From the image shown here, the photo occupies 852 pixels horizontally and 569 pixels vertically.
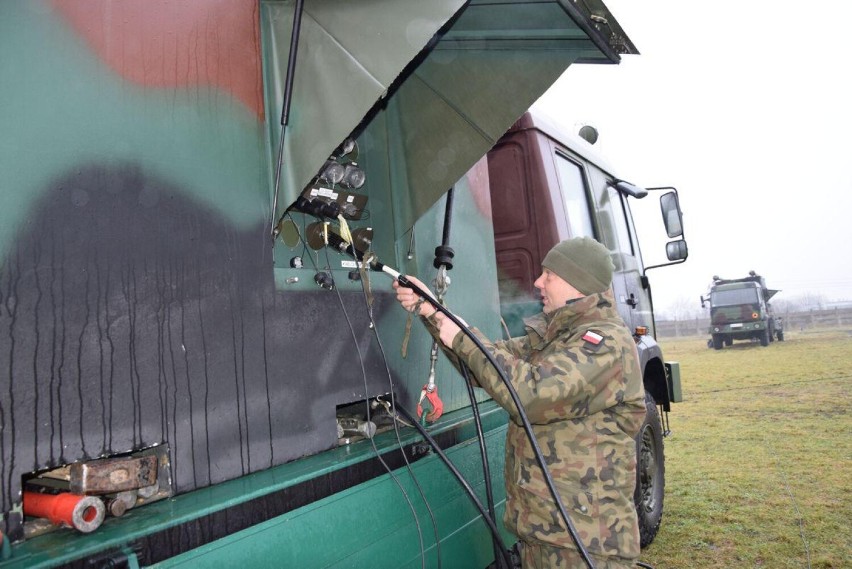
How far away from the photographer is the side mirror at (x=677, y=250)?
4.98 meters

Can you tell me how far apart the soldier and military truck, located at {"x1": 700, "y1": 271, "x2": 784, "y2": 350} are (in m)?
24.0

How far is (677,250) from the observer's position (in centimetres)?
504

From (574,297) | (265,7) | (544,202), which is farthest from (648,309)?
(265,7)

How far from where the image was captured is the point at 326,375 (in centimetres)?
207

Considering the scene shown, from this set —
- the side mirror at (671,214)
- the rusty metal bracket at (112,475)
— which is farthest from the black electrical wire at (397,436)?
the side mirror at (671,214)

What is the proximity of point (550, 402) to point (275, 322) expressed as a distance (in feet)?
3.14

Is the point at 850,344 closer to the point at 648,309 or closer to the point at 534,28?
the point at 648,309

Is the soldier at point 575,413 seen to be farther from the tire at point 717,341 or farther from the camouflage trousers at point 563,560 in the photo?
the tire at point 717,341

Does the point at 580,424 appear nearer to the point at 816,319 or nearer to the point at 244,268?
the point at 244,268

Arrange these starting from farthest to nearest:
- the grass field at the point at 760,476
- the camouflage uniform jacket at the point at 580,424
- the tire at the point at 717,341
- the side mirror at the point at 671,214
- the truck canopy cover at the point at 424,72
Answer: the tire at the point at 717,341
the side mirror at the point at 671,214
the grass field at the point at 760,476
the camouflage uniform jacket at the point at 580,424
the truck canopy cover at the point at 424,72

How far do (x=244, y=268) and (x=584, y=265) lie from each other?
1267mm

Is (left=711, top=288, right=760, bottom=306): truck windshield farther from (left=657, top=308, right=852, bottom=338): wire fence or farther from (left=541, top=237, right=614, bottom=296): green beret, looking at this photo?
(left=541, top=237, right=614, bottom=296): green beret

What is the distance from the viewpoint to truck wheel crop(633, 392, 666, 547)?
13.8 feet

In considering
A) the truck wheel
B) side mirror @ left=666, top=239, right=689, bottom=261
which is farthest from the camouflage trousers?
side mirror @ left=666, top=239, right=689, bottom=261
